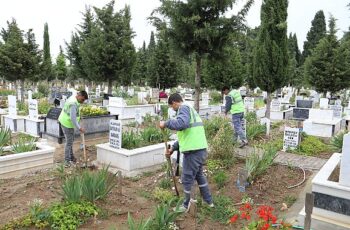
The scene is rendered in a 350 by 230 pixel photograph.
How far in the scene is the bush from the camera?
29.0 feet

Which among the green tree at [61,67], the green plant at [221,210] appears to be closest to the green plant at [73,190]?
the green plant at [221,210]

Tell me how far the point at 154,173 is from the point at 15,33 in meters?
14.7

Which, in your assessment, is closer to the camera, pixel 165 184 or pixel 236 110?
pixel 165 184

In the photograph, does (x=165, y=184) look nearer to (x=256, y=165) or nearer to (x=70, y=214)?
(x=256, y=165)

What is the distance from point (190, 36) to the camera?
9.60 meters

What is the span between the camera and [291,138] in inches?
354

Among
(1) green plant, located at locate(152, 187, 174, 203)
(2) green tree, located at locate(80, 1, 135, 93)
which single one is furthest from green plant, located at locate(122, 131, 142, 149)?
(2) green tree, located at locate(80, 1, 135, 93)

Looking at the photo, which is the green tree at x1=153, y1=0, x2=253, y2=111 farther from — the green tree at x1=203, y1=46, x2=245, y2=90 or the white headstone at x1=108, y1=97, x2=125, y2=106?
the green tree at x1=203, y1=46, x2=245, y2=90

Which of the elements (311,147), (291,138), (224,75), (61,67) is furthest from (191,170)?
(61,67)

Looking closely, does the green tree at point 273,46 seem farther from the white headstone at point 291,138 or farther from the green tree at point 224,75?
the green tree at point 224,75

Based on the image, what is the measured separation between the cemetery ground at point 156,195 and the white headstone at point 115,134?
1.00 m

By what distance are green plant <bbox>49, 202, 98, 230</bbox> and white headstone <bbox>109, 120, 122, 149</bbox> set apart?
2.72m

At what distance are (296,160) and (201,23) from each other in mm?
4791

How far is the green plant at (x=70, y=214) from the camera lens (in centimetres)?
416
